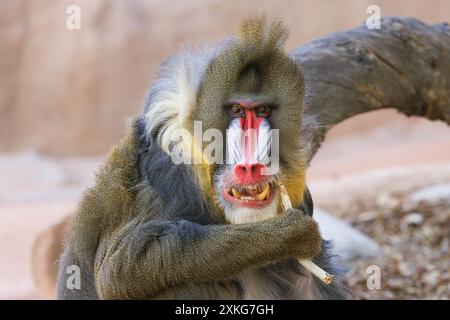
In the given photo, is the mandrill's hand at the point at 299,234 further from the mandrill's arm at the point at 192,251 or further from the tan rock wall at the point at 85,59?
the tan rock wall at the point at 85,59

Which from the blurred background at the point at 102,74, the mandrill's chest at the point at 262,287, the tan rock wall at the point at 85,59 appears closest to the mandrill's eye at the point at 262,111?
the mandrill's chest at the point at 262,287

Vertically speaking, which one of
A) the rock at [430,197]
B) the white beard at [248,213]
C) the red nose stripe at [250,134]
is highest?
the red nose stripe at [250,134]

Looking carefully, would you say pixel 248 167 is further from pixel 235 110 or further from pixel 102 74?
pixel 102 74

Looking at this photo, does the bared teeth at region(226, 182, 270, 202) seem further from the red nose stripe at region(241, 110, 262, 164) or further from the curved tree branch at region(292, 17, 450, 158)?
the curved tree branch at region(292, 17, 450, 158)

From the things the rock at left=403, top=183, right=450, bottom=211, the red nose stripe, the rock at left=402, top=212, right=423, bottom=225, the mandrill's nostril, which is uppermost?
the red nose stripe

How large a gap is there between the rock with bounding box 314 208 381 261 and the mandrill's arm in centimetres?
310

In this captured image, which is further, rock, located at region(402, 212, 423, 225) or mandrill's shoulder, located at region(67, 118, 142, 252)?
rock, located at region(402, 212, 423, 225)

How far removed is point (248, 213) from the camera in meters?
4.24

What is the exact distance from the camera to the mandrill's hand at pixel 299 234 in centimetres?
426

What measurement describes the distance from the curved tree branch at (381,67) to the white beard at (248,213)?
1742 mm

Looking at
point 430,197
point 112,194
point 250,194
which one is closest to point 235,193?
point 250,194

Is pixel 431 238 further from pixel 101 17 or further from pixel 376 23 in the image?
pixel 101 17

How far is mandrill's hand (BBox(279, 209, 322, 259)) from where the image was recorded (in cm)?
426

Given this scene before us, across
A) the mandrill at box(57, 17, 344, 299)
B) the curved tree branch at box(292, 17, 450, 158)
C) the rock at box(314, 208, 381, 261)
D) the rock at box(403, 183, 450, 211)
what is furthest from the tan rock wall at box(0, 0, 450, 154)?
the mandrill at box(57, 17, 344, 299)
